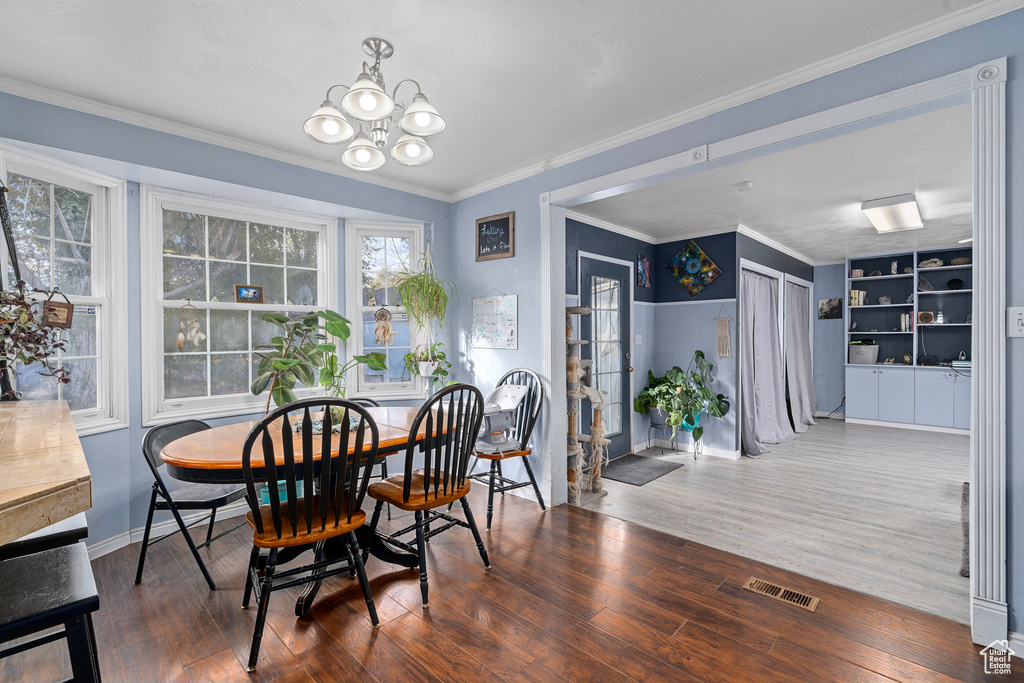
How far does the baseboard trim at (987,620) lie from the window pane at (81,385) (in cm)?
446

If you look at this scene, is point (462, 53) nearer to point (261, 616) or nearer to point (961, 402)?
point (261, 616)

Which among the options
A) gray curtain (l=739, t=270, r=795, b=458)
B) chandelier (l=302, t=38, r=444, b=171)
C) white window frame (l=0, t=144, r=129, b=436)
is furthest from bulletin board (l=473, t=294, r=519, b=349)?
gray curtain (l=739, t=270, r=795, b=458)

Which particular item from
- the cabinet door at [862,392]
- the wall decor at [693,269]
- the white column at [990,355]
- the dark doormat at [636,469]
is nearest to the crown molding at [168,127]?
the dark doormat at [636,469]

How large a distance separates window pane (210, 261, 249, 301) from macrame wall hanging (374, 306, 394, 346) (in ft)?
3.30

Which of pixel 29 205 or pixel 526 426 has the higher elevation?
pixel 29 205

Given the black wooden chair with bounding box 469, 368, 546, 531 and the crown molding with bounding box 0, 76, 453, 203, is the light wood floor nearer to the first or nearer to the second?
the black wooden chair with bounding box 469, 368, 546, 531

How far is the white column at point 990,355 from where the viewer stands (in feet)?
6.12

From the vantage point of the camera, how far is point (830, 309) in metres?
7.39

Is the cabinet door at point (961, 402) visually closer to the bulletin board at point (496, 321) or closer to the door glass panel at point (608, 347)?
the door glass panel at point (608, 347)

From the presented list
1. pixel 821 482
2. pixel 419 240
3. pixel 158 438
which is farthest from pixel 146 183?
pixel 821 482

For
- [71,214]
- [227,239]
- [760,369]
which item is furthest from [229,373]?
[760,369]

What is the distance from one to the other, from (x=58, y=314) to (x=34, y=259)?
484 mm

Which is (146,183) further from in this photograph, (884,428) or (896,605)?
(884,428)

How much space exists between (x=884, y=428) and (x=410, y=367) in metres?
6.33
